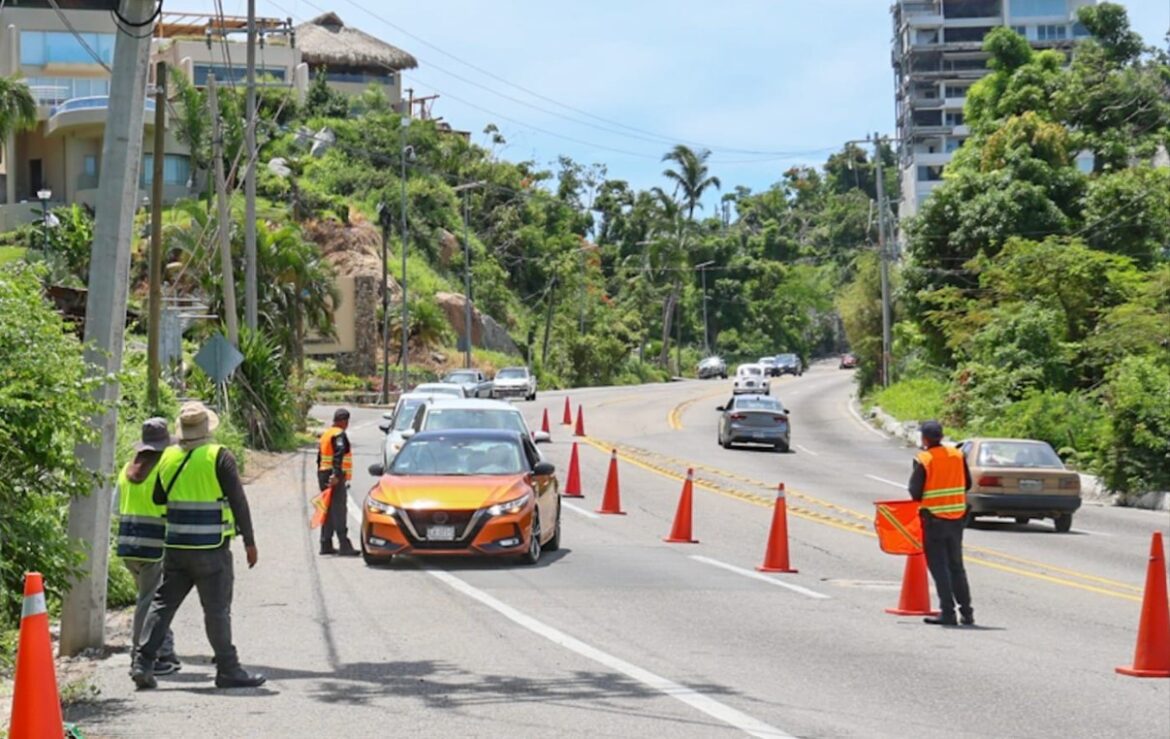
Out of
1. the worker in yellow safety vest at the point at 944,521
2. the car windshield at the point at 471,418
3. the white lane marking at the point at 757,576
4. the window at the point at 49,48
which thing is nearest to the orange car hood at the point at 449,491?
the white lane marking at the point at 757,576

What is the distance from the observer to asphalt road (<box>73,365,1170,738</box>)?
30.5 ft

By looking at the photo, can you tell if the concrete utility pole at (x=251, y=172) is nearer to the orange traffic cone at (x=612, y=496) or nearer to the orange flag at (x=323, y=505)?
the orange traffic cone at (x=612, y=496)

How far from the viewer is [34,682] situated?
261 inches

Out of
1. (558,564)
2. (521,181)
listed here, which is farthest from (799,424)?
(521,181)

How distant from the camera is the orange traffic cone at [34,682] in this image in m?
6.60

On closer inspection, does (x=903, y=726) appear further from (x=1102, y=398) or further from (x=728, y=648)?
(x=1102, y=398)

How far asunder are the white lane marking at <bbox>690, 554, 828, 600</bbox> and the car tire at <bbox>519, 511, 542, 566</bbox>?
206 centimetres

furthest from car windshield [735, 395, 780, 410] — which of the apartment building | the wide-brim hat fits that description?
the apartment building

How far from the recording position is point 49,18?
76.2 meters

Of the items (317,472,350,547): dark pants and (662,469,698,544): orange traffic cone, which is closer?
(317,472,350,547): dark pants

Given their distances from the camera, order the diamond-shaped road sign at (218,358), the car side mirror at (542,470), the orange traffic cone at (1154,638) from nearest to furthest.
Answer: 1. the orange traffic cone at (1154,638)
2. the car side mirror at (542,470)
3. the diamond-shaped road sign at (218,358)

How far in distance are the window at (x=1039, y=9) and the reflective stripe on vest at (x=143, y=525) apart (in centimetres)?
12870

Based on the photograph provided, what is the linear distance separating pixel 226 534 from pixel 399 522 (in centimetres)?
681

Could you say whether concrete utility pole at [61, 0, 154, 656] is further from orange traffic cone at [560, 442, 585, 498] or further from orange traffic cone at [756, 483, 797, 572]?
orange traffic cone at [560, 442, 585, 498]
